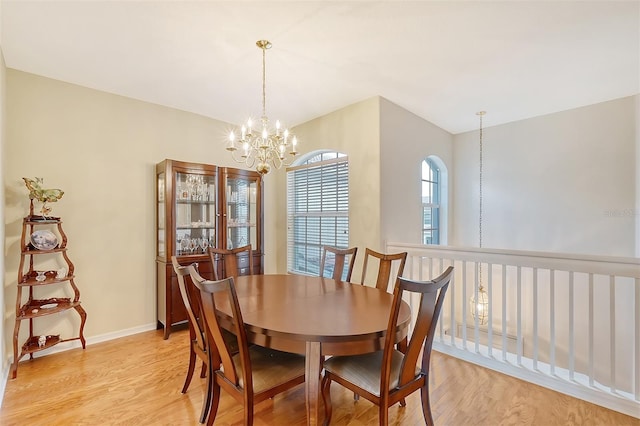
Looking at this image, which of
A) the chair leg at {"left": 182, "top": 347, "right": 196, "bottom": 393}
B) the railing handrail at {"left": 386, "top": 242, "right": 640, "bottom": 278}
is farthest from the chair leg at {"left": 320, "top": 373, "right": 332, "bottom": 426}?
the railing handrail at {"left": 386, "top": 242, "right": 640, "bottom": 278}

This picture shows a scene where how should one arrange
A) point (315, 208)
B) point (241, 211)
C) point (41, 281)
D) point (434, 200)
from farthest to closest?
point (434, 200) → point (315, 208) → point (241, 211) → point (41, 281)

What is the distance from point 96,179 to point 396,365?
11.2ft

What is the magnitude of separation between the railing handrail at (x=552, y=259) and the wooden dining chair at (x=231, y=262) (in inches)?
76.3

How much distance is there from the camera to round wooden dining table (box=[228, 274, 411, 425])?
1.44 metres

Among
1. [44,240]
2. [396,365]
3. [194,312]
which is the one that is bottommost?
[396,365]

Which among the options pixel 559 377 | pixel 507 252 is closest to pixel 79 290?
pixel 507 252

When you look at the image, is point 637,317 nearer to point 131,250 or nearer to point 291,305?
point 291,305

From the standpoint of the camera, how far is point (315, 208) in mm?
4258

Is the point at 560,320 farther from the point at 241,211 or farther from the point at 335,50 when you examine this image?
the point at 241,211

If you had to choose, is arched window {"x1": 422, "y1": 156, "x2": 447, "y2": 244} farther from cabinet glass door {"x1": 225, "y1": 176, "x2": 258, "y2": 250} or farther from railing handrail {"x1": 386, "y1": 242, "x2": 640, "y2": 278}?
cabinet glass door {"x1": 225, "y1": 176, "x2": 258, "y2": 250}

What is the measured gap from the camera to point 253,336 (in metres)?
1.55

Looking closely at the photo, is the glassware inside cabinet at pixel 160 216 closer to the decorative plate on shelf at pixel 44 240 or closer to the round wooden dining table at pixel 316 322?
the decorative plate on shelf at pixel 44 240

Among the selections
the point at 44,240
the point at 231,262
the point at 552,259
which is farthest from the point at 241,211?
the point at 552,259

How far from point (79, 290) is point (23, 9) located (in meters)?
2.46
